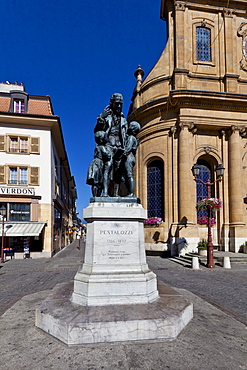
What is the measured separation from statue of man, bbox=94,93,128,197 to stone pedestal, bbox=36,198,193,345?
0.92 meters

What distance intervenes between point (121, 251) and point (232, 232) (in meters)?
16.4

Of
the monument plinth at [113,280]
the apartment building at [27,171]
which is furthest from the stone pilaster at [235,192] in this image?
the monument plinth at [113,280]

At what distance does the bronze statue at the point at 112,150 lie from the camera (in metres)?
5.98

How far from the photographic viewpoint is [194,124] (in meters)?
20.2

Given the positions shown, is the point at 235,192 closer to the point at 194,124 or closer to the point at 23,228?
the point at 194,124

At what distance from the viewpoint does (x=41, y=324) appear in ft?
14.4

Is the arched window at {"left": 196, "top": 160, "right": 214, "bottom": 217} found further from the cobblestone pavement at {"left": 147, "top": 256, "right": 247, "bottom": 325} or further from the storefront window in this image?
the storefront window

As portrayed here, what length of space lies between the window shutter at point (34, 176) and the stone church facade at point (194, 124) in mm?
8499

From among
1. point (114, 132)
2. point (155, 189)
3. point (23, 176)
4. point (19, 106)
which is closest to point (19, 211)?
point (23, 176)

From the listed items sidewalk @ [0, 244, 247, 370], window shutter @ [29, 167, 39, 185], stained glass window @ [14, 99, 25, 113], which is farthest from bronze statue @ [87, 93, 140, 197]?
stained glass window @ [14, 99, 25, 113]

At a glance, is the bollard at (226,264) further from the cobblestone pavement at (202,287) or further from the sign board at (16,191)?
the sign board at (16,191)

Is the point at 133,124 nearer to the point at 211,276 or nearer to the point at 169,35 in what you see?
the point at 211,276

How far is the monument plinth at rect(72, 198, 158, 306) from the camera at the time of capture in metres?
4.89

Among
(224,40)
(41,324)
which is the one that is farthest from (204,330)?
(224,40)
